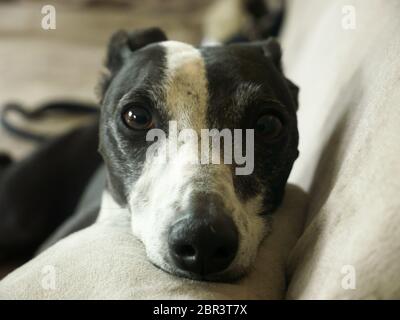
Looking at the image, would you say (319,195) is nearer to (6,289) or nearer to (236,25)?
(6,289)

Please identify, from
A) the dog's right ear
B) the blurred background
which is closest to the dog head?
the dog's right ear

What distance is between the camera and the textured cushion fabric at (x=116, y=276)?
3.24 feet

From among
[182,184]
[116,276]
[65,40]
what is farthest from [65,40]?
[116,276]

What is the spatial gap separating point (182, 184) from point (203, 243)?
0.50 feet

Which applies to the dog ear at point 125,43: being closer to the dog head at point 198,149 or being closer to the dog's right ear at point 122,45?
the dog's right ear at point 122,45

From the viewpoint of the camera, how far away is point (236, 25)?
11.3 feet

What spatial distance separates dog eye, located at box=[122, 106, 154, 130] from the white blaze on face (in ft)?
0.19

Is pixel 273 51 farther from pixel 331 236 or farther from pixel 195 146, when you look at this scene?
pixel 331 236

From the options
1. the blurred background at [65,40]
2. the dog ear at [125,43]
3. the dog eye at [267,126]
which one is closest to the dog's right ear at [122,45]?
the dog ear at [125,43]

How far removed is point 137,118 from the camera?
1.33 metres

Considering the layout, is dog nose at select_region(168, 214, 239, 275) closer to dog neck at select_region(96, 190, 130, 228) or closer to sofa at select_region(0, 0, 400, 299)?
sofa at select_region(0, 0, 400, 299)

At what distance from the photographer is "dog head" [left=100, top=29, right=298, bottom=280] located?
104 centimetres

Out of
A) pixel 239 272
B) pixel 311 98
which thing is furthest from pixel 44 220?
pixel 239 272

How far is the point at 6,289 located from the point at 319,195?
2.09ft
